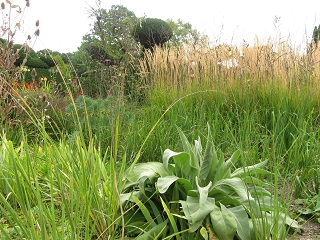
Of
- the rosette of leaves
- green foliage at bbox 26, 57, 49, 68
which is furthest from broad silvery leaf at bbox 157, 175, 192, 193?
green foliage at bbox 26, 57, 49, 68

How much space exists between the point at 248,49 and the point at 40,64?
8.60m

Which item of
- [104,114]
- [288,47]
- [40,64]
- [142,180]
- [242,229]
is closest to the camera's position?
[242,229]

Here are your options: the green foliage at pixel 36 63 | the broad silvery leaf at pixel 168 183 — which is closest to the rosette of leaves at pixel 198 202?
the broad silvery leaf at pixel 168 183

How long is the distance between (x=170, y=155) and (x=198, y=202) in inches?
10.0

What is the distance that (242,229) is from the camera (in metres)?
1.30

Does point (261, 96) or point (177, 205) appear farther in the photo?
point (261, 96)

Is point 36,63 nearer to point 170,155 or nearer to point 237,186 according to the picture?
point 170,155

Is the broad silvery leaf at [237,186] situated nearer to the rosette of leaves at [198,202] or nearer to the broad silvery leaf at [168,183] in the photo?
the rosette of leaves at [198,202]

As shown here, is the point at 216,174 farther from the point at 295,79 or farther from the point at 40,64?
the point at 40,64

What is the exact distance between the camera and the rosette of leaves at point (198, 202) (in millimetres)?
1285

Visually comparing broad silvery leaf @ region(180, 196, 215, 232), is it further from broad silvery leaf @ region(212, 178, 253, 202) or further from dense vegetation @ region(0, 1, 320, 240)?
broad silvery leaf @ region(212, 178, 253, 202)

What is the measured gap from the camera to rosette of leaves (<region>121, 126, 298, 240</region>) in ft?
4.22

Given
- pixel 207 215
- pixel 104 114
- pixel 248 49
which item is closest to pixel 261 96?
pixel 248 49

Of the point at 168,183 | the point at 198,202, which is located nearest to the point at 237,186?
the point at 198,202
